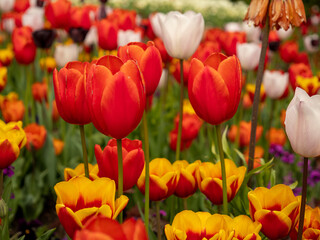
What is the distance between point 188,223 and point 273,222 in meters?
0.21

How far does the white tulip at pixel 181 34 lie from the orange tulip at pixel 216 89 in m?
0.47

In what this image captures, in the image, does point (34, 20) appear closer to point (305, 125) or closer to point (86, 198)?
point (86, 198)

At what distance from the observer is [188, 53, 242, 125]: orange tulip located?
1.00 metres

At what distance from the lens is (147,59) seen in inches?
41.1

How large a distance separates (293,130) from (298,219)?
268mm

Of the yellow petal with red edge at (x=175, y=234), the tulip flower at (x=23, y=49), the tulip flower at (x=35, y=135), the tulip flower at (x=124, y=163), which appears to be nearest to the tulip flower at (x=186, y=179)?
the tulip flower at (x=124, y=163)

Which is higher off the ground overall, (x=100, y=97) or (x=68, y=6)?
(x=68, y=6)

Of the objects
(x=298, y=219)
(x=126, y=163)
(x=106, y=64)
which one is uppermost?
(x=106, y=64)

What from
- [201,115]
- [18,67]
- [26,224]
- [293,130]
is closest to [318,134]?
[293,130]

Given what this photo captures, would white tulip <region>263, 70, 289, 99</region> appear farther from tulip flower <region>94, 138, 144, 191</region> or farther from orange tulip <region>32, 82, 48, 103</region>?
tulip flower <region>94, 138, 144, 191</region>

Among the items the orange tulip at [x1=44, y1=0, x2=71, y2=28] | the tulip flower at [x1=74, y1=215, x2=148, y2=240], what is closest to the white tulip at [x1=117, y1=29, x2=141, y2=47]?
the orange tulip at [x1=44, y1=0, x2=71, y2=28]

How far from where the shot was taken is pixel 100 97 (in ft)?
2.88

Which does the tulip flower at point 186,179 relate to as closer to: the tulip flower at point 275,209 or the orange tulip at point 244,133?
the tulip flower at point 275,209

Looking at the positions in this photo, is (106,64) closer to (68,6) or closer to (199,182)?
(199,182)
